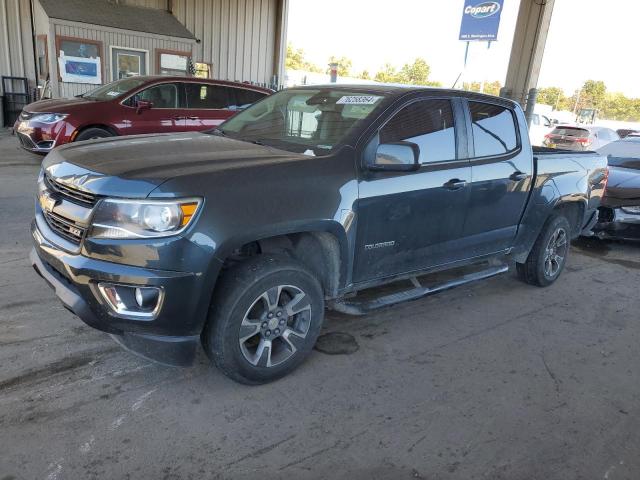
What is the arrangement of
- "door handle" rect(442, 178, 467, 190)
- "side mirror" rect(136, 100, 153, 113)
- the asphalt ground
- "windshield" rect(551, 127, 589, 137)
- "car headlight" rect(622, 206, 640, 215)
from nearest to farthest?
the asphalt ground
"door handle" rect(442, 178, 467, 190)
"car headlight" rect(622, 206, 640, 215)
"side mirror" rect(136, 100, 153, 113)
"windshield" rect(551, 127, 589, 137)

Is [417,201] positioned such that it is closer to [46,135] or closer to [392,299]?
[392,299]

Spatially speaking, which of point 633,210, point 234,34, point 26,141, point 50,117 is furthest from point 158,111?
point 234,34

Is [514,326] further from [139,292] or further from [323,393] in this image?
[139,292]

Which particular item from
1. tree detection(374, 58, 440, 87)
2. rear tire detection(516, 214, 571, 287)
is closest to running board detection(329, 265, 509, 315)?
rear tire detection(516, 214, 571, 287)

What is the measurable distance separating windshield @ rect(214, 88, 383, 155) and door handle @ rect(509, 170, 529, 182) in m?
1.48

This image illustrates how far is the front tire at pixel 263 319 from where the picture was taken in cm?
285

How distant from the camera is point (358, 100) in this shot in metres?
3.71

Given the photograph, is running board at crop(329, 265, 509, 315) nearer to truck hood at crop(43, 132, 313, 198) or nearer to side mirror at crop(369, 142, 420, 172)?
side mirror at crop(369, 142, 420, 172)

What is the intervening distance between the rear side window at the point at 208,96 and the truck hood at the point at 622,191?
6.51m

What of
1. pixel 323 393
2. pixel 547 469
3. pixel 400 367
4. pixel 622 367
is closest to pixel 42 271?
pixel 323 393

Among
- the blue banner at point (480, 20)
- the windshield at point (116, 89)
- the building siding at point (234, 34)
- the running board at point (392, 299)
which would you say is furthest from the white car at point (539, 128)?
the running board at point (392, 299)

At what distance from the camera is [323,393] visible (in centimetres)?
315

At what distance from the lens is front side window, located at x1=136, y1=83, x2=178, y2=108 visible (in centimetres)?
892

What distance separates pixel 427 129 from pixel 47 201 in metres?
2.56
